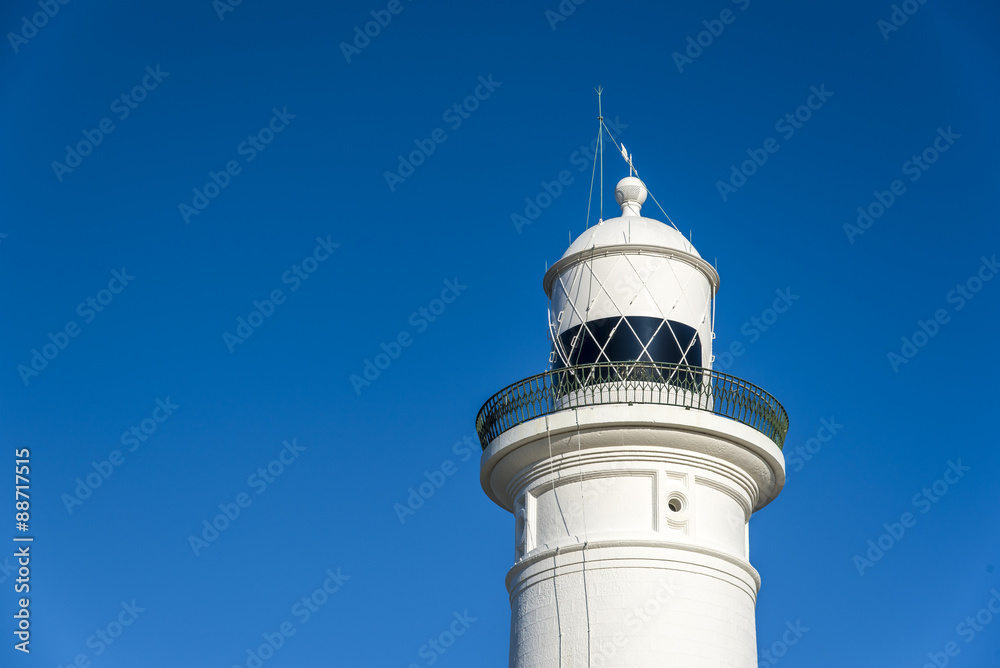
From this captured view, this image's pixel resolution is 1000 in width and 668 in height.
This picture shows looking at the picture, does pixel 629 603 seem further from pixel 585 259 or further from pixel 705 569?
pixel 585 259

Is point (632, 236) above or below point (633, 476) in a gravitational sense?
above

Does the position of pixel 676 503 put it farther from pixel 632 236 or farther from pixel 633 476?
pixel 632 236

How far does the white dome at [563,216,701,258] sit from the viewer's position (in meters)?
19.8

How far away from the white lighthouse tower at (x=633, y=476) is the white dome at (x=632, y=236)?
6 cm

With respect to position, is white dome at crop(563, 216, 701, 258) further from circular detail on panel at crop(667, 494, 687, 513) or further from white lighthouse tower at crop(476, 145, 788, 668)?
circular detail on panel at crop(667, 494, 687, 513)

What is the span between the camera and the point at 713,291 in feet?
66.8

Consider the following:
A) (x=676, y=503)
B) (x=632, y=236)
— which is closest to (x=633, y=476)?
(x=676, y=503)

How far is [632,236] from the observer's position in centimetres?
1991

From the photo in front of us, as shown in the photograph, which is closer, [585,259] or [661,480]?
[661,480]

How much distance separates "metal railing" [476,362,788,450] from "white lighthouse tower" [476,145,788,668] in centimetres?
2

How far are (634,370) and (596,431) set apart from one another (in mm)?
922

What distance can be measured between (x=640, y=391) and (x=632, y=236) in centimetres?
233

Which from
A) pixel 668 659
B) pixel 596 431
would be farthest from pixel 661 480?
pixel 668 659

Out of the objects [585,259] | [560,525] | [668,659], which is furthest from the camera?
[585,259]
